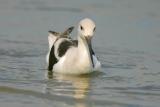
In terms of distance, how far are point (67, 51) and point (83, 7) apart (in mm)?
6248

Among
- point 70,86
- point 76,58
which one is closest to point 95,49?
point 76,58

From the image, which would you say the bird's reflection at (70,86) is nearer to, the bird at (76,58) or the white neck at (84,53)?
the bird at (76,58)

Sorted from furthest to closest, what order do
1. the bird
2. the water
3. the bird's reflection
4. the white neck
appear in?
the white neck → the bird → the bird's reflection → the water

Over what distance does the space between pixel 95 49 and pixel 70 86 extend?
3738mm

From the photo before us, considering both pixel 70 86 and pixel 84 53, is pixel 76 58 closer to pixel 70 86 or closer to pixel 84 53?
pixel 84 53

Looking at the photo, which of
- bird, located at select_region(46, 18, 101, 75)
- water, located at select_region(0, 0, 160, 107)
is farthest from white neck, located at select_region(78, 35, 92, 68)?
water, located at select_region(0, 0, 160, 107)

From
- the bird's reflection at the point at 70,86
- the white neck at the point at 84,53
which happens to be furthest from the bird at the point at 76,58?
the bird's reflection at the point at 70,86

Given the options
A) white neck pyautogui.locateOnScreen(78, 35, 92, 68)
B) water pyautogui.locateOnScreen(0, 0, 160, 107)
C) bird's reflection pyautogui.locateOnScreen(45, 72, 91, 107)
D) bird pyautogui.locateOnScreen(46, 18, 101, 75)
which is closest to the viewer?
water pyautogui.locateOnScreen(0, 0, 160, 107)

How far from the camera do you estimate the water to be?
40.1 feet

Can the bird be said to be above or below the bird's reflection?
above

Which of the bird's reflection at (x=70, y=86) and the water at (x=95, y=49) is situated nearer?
the water at (x=95, y=49)

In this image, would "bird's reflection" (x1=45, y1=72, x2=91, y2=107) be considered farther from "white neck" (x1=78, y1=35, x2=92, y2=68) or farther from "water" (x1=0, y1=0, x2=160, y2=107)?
"white neck" (x1=78, y1=35, x2=92, y2=68)

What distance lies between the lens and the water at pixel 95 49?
12219 millimetres

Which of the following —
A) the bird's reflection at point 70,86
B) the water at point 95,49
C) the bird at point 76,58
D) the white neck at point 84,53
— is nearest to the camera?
the water at point 95,49
